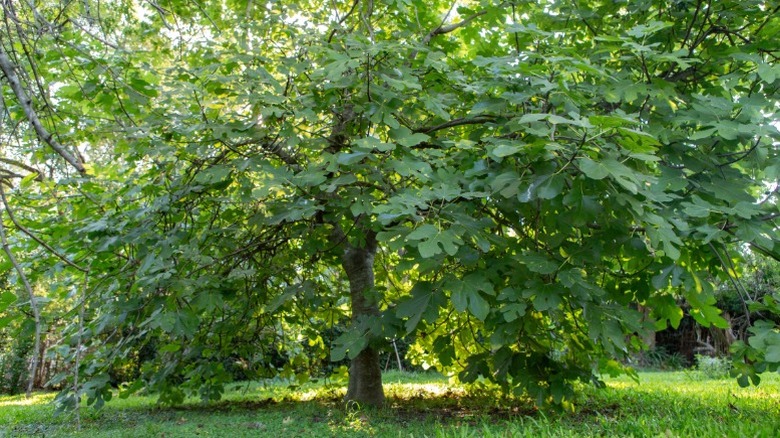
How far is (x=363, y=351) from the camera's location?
5.34 metres

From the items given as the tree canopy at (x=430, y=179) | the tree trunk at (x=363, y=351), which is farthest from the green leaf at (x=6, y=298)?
the tree trunk at (x=363, y=351)

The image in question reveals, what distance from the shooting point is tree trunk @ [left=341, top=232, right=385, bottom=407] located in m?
5.33

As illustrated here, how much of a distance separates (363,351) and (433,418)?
0.95m

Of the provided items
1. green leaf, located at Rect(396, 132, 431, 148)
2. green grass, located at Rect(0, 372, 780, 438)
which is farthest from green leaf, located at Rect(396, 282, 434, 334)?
green leaf, located at Rect(396, 132, 431, 148)

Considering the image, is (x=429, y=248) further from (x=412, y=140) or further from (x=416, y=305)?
(x=412, y=140)

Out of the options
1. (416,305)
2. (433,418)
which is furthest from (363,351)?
(416,305)

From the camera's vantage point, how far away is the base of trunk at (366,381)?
5355mm

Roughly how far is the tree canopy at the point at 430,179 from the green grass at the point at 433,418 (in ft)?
1.16

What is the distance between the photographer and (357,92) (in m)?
4.10

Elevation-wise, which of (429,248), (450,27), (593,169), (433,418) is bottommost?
(433,418)

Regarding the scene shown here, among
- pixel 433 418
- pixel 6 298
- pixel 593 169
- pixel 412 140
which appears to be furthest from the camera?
pixel 433 418

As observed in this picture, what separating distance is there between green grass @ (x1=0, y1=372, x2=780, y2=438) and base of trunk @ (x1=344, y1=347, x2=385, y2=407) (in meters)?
0.17

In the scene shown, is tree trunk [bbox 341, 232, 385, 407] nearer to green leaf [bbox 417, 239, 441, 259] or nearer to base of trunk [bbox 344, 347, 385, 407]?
base of trunk [bbox 344, 347, 385, 407]

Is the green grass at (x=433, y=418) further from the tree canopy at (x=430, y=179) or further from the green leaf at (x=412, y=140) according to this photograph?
the green leaf at (x=412, y=140)
